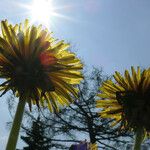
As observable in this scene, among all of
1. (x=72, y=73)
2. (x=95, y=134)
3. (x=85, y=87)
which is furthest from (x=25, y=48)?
(x=85, y=87)

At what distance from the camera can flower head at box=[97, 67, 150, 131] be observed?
12.3 ft

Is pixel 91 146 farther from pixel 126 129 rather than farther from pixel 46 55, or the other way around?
pixel 46 55

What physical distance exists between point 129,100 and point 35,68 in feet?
2.66

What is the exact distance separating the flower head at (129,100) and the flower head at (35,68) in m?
0.46

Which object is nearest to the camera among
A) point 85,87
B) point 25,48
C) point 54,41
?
point 25,48

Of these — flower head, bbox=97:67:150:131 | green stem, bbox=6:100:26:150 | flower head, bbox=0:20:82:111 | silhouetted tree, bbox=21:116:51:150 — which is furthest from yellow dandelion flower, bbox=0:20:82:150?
silhouetted tree, bbox=21:116:51:150

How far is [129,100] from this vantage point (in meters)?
3.87

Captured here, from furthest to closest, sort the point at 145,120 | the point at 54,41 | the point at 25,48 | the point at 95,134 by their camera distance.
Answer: the point at 95,134 < the point at 54,41 < the point at 145,120 < the point at 25,48

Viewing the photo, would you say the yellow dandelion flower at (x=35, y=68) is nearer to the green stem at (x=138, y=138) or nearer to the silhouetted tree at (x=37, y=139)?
the green stem at (x=138, y=138)

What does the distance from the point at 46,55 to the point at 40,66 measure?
0.13 meters

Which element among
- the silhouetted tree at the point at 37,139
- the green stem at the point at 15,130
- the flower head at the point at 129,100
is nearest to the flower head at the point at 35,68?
the green stem at the point at 15,130

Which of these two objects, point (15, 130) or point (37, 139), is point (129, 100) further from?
point (37, 139)

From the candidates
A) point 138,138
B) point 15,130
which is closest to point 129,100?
point 138,138

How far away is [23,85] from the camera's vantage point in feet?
11.5
